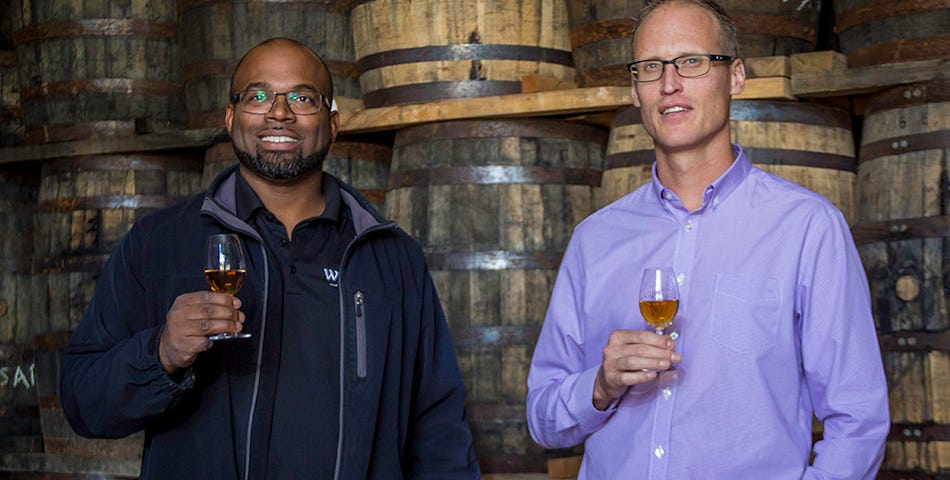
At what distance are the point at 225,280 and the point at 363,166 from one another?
3.31m

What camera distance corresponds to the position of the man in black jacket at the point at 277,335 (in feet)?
8.21

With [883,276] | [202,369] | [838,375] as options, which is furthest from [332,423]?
[883,276]

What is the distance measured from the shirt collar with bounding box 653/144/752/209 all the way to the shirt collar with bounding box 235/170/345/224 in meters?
0.81

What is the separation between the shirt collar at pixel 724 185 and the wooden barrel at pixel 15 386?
17.7 feet

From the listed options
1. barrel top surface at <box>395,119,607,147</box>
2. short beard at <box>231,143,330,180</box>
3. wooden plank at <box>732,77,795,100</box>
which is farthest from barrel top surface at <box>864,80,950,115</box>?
short beard at <box>231,143,330,180</box>

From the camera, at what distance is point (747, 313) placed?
210cm

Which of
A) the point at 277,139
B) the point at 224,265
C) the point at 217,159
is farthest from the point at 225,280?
the point at 217,159

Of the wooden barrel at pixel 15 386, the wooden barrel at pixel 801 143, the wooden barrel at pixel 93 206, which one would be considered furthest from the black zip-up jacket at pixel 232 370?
the wooden barrel at pixel 15 386

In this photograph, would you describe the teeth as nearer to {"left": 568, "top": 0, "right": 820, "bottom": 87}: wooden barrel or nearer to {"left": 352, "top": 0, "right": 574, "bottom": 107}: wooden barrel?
{"left": 568, "top": 0, "right": 820, "bottom": 87}: wooden barrel

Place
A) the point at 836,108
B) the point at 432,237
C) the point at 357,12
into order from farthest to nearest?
the point at 357,12, the point at 432,237, the point at 836,108

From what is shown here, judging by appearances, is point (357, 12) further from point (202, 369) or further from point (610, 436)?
point (610, 436)

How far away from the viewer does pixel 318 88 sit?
2.80m

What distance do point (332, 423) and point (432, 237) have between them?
253cm

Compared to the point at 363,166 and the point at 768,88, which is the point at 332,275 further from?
the point at 363,166
